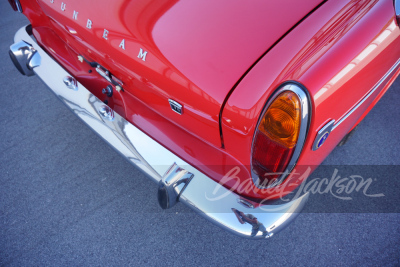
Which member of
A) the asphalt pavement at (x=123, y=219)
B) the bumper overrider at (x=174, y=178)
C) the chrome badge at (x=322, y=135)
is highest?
the chrome badge at (x=322, y=135)

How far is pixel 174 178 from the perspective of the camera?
1231 mm

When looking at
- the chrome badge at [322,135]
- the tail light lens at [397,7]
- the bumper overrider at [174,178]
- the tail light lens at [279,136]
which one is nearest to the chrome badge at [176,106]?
the bumper overrider at [174,178]

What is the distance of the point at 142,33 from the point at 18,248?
1.48 meters

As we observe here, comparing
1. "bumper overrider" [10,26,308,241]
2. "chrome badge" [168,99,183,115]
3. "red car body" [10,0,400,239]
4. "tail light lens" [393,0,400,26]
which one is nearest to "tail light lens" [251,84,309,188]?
"red car body" [10,0,400,239]

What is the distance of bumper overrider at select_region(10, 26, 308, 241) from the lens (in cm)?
121

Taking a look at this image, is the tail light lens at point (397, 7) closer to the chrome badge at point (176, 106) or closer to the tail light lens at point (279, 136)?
the tail light lens at point (279, 136)

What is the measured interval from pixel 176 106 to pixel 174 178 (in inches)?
12.1

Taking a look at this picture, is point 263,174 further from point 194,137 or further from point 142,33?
point 142,33

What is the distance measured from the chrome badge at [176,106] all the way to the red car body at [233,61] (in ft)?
0.08

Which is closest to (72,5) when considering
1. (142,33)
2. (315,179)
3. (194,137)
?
(142,33)

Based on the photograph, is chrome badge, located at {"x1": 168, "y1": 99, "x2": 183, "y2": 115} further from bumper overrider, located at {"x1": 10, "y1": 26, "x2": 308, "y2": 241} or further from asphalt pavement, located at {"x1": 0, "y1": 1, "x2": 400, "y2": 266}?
asphalt pavement, located at {"x1": 0, "y1": 1, "x2": 400, "y2": 266}

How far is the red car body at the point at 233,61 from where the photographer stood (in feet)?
3.37

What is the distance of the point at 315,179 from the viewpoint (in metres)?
1.93

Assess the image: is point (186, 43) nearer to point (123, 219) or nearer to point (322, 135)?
point (322, 135)
